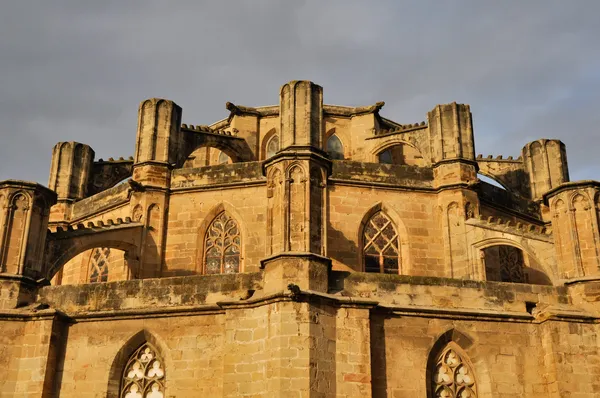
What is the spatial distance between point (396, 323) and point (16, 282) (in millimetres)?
7856

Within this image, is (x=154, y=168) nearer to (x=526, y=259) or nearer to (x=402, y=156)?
(x=402, y=156)

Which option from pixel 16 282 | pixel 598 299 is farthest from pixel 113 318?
pixel 598 299

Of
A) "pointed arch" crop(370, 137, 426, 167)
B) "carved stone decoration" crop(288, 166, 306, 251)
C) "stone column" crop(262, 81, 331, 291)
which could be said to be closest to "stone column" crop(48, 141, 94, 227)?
"pointed arch" crop(370, 137, 426, 167)

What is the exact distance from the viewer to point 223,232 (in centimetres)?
2112

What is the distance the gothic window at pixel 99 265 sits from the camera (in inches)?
891

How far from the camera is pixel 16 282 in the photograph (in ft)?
51.1

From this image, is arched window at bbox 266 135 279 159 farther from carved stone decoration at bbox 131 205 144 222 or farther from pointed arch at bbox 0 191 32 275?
pointed arch at bbox 0 191 32 275

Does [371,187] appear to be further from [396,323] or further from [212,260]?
[396,323]

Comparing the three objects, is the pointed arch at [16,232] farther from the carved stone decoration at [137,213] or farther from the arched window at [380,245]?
the arched window at [380,245]

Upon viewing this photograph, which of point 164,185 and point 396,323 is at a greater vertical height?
point 164,185

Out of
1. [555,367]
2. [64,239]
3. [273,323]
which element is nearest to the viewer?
[273,323]

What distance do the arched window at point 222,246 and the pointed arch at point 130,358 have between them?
19.3 ft

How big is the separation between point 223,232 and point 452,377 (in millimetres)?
8657

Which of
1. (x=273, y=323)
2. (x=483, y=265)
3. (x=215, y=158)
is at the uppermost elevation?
(x=215, y=158)
